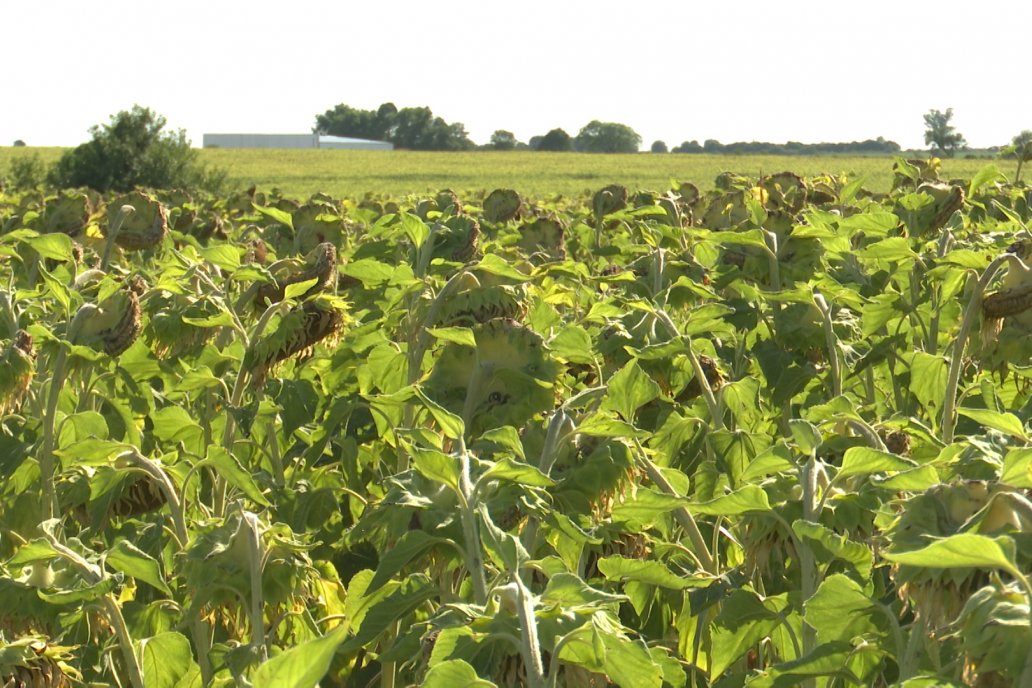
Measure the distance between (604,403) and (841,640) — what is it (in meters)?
0.84

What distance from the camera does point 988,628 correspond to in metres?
1.22

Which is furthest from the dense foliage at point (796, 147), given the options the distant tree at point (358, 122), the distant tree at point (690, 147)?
the distant tree at point (358, 122)

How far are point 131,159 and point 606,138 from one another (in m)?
72.8

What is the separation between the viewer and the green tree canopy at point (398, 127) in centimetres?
10244

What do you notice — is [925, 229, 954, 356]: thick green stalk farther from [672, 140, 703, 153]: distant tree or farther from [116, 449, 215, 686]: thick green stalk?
[672, 140, 703, 153]: distant tree

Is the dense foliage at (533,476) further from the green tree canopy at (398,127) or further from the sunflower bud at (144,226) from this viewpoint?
the green tree canopy at (398,127)

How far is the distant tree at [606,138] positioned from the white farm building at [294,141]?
49.8ft

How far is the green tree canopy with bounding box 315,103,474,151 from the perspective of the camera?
102438mm

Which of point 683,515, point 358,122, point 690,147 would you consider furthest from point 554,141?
point 683,515

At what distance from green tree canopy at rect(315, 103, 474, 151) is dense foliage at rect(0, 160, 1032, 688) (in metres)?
90.4


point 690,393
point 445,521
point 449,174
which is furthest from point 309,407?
point 449,174

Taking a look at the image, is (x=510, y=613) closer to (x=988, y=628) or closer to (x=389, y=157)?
(x=988, y=628)

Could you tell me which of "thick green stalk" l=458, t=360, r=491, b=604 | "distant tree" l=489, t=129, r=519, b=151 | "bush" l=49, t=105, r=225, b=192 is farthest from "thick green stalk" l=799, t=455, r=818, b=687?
"distant tree" l=489, t=129, r=519, b=151

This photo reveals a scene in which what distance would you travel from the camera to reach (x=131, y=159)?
33.7 meters
